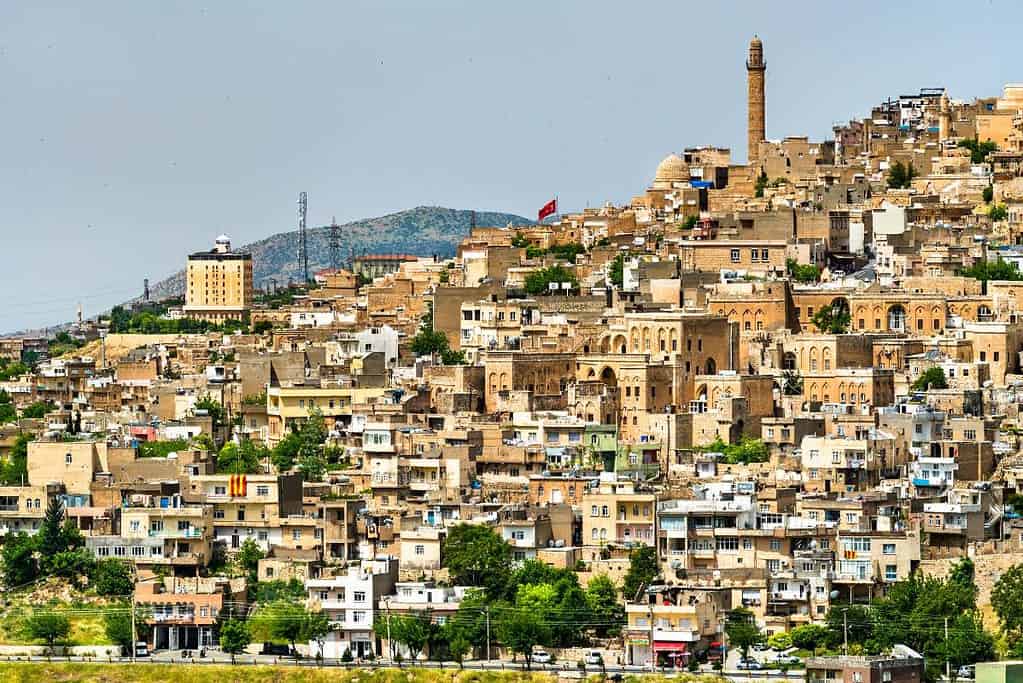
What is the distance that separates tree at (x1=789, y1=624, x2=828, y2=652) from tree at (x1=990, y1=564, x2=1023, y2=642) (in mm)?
2525

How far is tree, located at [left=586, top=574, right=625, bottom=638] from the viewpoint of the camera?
49781 mm

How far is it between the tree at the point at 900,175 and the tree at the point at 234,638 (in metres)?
32.3

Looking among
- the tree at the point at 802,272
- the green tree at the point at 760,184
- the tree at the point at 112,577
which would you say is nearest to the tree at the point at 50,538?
the tree at the point at 112,577

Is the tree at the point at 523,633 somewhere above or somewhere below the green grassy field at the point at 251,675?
above

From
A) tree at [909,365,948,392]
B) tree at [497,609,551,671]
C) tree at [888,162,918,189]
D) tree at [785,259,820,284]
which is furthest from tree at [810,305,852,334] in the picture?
tree at [497,609,551,671]

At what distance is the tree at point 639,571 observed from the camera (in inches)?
1993

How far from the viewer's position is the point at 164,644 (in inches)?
2029

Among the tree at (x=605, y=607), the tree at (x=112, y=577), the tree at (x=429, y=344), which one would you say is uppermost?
the tree at (x=429, y=344)

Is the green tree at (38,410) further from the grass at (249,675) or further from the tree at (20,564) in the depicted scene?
the grass at (249,675)

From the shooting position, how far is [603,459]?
57.6 meters

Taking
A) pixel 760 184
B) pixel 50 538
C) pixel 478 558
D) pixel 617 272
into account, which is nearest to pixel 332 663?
pixel 478 558

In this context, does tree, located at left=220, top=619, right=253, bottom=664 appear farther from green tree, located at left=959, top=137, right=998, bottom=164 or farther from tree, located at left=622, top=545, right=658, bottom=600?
green tree, located at left=959, top=137, right=998, bottom=164

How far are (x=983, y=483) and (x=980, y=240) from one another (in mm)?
18164

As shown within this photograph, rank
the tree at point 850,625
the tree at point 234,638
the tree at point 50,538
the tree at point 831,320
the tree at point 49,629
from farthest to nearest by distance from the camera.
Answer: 1. the tree at point 831,320
2. the tree at point 50,538
3. the tree at point 49,629
4. the tree at point 234,638
5. the tree at point 850,625
